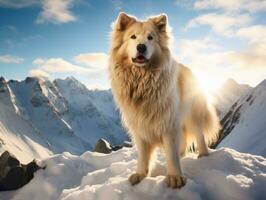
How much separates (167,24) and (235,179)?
3939 millimetres

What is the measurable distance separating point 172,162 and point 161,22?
324cm

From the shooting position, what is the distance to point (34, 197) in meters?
13.6

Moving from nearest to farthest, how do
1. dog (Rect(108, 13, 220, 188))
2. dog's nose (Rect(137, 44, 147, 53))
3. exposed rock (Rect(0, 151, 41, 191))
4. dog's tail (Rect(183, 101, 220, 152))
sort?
1. dog's nose (Rect(137, 44, 147, 53))
2. dog (Rect(108, 13, 220, 188))
3. dog's tail (Rect(183, 101, 220, 152))
4. exposed rock (Rect(0, 151, 41, 191))

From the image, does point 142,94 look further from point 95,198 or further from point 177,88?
point 95,198

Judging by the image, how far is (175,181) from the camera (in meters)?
9.17

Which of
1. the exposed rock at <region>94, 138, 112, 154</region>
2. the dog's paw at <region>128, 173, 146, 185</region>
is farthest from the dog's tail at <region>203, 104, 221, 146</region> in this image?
the exposed rock at <region>94, 138, 112, 154</region>

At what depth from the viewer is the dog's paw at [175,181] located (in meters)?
9.15

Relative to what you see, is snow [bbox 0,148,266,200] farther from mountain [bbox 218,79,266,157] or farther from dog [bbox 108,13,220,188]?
mountain [bbox 218,79,266,157]

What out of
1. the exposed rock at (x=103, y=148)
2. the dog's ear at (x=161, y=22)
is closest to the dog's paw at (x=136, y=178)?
the dog's ear at (x=161, y=22)

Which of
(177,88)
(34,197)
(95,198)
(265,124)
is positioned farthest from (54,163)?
(265,124)

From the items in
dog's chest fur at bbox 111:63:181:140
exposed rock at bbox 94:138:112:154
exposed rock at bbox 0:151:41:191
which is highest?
dog's chest fur at bbox 111:63:181:140

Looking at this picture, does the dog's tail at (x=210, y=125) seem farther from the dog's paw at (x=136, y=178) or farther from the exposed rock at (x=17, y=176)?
the exposed rock at (x=17, y=176)

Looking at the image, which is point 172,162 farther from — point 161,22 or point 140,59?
point 161,22

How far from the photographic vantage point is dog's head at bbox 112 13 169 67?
917 centimetres
